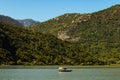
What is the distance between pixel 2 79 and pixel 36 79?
1146cm

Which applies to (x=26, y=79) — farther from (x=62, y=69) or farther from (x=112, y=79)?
(x=62, y=69)

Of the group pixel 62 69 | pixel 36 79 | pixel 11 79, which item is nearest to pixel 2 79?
pixel 11 79

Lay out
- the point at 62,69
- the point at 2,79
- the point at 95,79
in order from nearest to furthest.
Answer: the point at 2,79 → the point at 95,79 → the point at 62,69

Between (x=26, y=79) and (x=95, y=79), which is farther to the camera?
(x=95, y=79)

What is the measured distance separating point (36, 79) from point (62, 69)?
236ft

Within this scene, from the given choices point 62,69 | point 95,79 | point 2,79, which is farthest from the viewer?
point 62,69

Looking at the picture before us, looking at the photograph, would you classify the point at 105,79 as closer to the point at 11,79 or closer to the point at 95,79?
the point at 95,79

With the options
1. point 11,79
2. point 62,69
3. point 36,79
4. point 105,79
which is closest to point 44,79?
point 36,79

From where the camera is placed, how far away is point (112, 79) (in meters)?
125

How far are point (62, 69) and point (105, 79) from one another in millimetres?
65247

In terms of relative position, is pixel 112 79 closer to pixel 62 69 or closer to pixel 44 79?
pixel 44 79

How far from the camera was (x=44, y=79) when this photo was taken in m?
119

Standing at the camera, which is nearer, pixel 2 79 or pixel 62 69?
pixel 2 79

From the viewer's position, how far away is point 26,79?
115688mm
